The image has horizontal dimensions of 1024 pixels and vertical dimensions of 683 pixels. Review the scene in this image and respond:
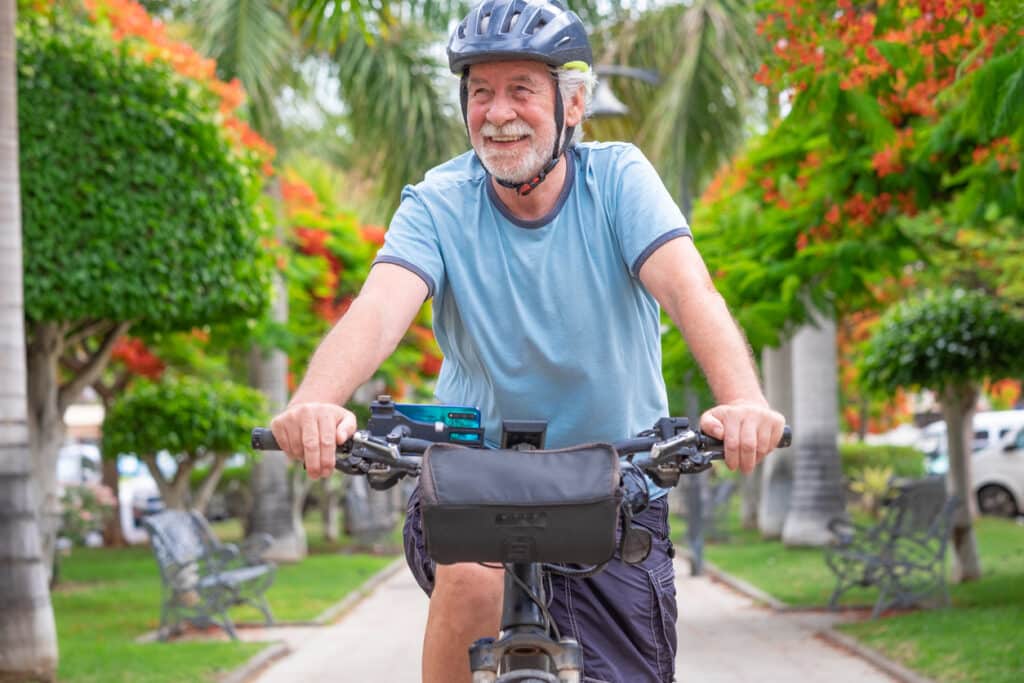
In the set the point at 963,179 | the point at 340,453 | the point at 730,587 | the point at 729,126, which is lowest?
the point at 730,587

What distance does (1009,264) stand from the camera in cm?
2395

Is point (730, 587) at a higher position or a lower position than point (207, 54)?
lower

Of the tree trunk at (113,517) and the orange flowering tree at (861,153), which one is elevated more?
the orange flowering tree at (861,153)

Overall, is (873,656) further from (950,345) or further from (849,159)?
(950,345)

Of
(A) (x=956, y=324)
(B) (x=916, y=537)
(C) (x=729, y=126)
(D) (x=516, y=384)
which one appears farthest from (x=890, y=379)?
(D) (x=516, y=384)

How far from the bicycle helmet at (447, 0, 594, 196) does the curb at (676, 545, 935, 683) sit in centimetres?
731

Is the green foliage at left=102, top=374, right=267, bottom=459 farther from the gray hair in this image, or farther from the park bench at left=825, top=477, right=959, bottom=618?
the gray hair

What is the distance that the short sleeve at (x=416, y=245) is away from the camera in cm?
334

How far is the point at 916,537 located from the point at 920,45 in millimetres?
6132

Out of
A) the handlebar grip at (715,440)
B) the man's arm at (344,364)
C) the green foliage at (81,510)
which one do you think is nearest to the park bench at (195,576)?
the green foliage at (81,510)

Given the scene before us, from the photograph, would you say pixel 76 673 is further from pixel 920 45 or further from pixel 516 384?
pixel 516 384

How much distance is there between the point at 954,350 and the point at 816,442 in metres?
6.41

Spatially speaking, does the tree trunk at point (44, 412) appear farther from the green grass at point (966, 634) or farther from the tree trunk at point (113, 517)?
the tree trunk at point (113, 517)

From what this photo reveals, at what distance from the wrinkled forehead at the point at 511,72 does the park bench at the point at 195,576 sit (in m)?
10.4
